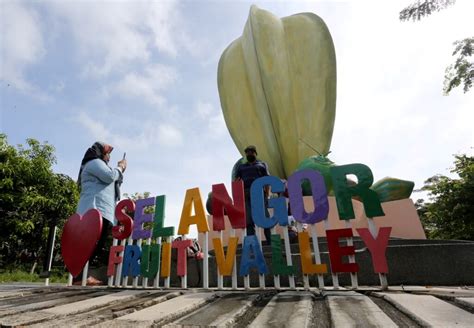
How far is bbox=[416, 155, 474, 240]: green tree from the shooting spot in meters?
12.6

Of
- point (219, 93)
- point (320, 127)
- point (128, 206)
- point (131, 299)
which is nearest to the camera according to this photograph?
point (131, 299)

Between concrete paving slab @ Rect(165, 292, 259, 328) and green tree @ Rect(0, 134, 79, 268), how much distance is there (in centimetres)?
1172

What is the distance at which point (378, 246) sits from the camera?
312cm

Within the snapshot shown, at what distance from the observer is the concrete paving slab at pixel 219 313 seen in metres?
1.76

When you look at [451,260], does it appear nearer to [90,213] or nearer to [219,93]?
[90,213]

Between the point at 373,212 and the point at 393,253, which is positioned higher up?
the point at 373,212

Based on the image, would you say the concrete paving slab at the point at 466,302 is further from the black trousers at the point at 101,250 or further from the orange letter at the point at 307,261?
the black trousers at the point at 101,250

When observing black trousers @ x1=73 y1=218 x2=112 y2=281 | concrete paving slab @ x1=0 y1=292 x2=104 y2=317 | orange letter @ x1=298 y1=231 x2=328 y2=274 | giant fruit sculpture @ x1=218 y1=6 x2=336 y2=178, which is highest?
giant fruit sculpture @ x1=218 y1=6 x2=336 y2=178

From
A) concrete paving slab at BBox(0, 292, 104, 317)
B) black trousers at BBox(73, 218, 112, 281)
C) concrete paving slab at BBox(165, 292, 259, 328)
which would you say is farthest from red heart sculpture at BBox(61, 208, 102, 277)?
concrete paving slab at BBox(165, 292, 259, 328)

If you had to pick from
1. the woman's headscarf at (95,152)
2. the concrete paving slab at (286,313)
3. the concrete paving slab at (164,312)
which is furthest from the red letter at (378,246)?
the woman's headscarf at (95,152)

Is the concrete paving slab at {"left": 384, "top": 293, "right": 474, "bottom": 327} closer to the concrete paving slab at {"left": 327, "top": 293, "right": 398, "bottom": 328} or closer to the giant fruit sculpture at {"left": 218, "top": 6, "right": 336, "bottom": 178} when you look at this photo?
the concrete paving slab at {"left": 327, "top": 293, "right": 398, "bottom": 328}

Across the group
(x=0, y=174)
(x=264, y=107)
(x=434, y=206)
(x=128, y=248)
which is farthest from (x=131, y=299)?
(x=434, y=206)

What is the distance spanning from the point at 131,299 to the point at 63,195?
1299 centimetres

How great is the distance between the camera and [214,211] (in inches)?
155
